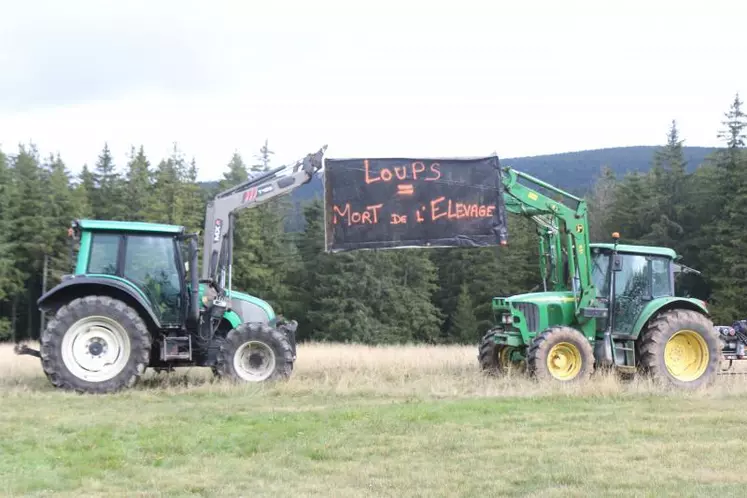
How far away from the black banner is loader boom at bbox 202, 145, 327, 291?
2.35 ft

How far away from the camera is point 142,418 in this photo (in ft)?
29.5

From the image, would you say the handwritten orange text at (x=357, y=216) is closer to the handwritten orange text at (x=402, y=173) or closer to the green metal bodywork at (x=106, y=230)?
the handwritten orange text at (x=402, y=173)

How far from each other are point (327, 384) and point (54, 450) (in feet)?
16.9

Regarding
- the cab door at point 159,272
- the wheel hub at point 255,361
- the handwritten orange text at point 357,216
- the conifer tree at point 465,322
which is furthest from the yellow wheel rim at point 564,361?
the conifer tree at point 465,322

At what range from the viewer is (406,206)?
12.6 metres

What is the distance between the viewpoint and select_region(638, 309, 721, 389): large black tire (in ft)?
41.1

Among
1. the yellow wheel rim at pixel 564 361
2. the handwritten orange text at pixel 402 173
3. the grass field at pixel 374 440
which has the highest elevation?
the handwritten orange text at pixel 402 173

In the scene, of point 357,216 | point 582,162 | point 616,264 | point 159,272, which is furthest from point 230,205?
point 582,162

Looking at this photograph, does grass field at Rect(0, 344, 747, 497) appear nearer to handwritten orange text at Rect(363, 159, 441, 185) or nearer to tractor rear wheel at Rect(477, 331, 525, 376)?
tractor rear wheel at Rect(477, 331, 525, 376)

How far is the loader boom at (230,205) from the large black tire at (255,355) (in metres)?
1.33

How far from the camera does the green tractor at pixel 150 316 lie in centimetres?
1129

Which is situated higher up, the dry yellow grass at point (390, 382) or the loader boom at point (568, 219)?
the loader boom at point (568, 219)

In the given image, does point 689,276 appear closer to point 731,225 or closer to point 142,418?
point 731,225

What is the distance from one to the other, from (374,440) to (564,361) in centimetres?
564
